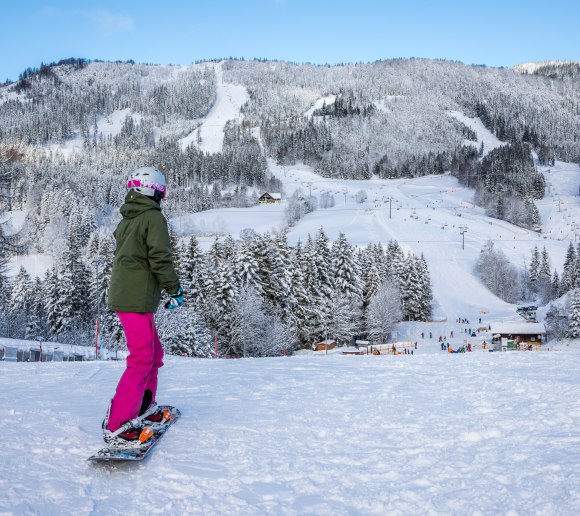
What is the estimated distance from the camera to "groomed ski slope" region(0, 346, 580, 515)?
313cm

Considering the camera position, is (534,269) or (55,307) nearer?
(55,307)

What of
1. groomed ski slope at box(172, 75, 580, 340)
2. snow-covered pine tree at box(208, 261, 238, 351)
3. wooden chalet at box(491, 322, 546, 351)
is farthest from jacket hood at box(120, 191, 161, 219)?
groomed ski slope at box(172, 75, 580, 340)

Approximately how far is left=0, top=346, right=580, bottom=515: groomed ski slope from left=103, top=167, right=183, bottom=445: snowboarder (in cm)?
37

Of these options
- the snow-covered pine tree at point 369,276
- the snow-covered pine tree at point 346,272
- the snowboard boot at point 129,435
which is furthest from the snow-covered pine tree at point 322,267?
the snowboard boot at point 129,435

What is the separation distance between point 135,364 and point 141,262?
832 millimetres

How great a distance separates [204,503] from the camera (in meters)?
3.11

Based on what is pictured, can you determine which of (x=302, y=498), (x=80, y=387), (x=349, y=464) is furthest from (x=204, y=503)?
(x=80, y=387)

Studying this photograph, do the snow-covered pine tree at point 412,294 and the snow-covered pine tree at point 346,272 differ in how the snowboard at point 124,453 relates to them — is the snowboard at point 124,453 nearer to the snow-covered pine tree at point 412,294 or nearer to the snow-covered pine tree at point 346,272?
the snow-covered pine tree at point 346,272

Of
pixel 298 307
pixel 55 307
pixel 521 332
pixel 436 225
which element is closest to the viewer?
pixel 55 307

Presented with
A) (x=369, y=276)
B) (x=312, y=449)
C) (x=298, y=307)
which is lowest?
(x=298, y=307)

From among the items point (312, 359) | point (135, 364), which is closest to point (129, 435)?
point (135, 364)

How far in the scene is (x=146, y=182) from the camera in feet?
14.1

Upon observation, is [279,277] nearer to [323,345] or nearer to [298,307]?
[298,307]

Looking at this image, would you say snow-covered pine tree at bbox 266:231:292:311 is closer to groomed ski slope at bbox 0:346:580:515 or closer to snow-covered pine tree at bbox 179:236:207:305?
snow-covered pine tree at bbox 179:236:207:305
